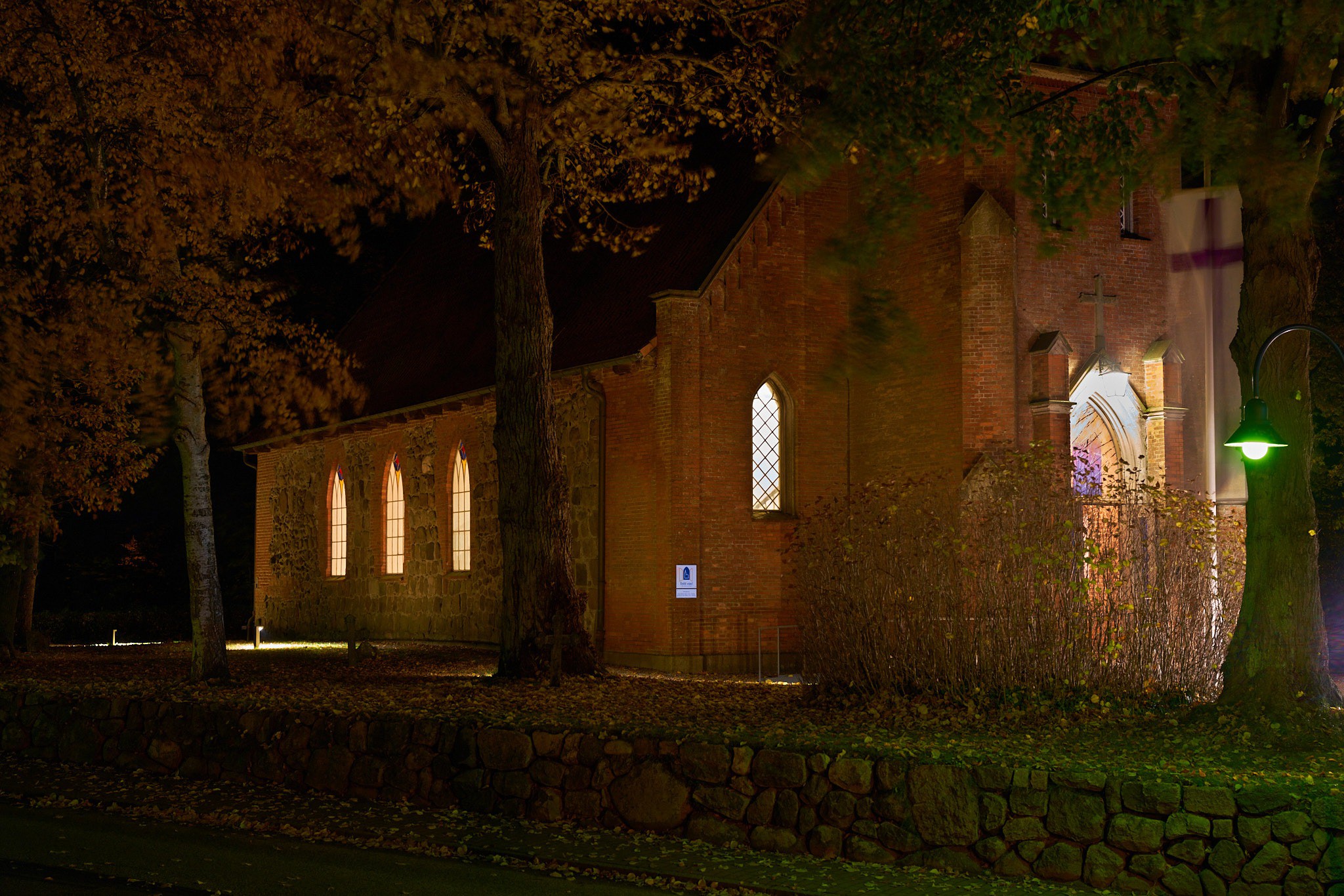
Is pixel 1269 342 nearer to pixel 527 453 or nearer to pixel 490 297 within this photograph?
pixel 527 453

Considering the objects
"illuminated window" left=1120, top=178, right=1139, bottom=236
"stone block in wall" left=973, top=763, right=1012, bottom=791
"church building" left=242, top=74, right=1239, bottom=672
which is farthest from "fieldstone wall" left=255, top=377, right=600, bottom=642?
"stone block in wall" left=973, top=763, right=1012, bottom=791

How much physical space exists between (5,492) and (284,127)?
312 inches

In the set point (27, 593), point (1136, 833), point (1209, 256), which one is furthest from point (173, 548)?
→ point (1136, 833)

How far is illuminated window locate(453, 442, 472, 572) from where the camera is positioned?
29.1 m

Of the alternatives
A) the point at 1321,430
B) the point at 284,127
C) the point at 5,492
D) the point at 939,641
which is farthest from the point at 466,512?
the point at 1321,430

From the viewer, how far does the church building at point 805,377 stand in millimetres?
22281

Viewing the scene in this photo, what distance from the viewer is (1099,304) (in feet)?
75.8

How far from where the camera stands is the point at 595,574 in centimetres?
2417

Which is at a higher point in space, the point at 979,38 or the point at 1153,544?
the point at 979,38

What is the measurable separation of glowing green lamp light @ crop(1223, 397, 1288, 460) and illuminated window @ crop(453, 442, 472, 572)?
67.1 ft

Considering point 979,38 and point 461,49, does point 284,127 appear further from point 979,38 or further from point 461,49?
point 979,38

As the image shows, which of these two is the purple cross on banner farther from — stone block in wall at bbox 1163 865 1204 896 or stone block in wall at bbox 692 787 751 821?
stone block in wall at bbox 1163 865 1204 896

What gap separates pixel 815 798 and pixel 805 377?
48.9 feet

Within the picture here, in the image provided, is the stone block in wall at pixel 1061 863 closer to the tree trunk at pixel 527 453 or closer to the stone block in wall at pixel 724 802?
the stone block in wall at pixel 724 802
